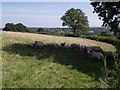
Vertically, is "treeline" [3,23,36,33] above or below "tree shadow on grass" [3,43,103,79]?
above

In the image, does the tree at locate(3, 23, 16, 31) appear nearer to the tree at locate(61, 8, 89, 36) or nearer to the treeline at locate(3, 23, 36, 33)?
the treeline at locate(3, 23, 36, 33)

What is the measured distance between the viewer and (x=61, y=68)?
12.1 meters

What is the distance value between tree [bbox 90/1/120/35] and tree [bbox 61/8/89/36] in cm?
5998

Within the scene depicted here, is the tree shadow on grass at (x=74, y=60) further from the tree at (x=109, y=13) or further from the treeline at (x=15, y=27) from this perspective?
the treeline at (x=15, y=27)

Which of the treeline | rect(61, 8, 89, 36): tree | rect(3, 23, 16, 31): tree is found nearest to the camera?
rect(3, 23, 16, 31): tree

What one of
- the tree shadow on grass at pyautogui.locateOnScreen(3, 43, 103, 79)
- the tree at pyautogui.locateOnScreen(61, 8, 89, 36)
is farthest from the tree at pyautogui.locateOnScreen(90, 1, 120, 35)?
the tree at pyautogui.locateOnScreen(61, 8, 89, 36)

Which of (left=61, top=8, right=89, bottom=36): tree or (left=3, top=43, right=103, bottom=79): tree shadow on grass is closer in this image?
(left=3, top=43, right=103, bottom=79): tree shadow on grass

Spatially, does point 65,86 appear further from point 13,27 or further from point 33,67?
point 13,27

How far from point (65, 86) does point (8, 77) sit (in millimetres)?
3181

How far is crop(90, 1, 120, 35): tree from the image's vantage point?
21250 millimetres

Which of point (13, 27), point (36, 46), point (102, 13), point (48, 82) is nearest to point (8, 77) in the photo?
point (48, 82)

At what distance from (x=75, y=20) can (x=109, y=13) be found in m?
63.0

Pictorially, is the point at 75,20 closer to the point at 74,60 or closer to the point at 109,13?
the point at 109,13

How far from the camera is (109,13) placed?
22.1 metres
